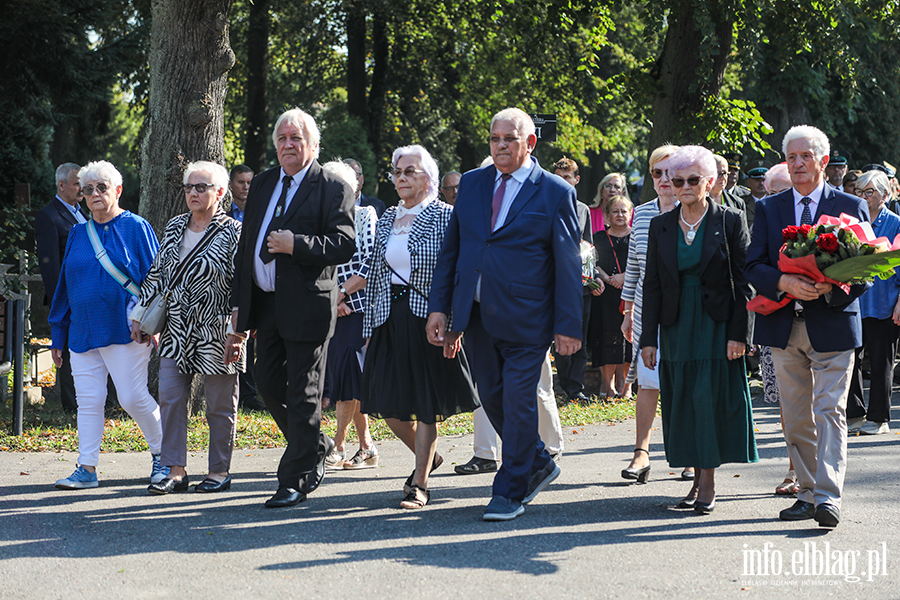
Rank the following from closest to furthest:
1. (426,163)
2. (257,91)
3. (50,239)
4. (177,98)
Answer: (426,163) → (50,239) → (177,98) → (257,91)

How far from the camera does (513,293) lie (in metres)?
5.58

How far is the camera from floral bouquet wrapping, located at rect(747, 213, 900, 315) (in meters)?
5.10

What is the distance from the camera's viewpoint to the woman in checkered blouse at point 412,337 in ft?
19.8

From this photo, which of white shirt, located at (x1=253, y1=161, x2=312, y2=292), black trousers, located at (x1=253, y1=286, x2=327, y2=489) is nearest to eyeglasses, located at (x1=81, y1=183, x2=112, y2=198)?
white shirt, located at (x1=253, y1=161, x2=312, y2=292)

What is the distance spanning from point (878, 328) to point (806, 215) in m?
4.26

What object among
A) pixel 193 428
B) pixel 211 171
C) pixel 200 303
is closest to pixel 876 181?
pixel 211 171

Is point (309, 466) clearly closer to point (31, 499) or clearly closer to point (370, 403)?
point (370, 403)

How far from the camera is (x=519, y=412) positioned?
18.4ft

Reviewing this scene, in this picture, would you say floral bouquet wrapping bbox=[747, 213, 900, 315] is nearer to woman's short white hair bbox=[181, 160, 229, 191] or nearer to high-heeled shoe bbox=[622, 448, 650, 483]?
high-heeled shoe bbox=[622, 448, 650, 483]

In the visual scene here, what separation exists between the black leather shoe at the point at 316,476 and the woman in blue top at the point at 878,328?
4983 millimetres

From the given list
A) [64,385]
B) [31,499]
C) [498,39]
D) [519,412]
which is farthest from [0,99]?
[519,412]

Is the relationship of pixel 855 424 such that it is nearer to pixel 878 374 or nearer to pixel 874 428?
pixel 874 428

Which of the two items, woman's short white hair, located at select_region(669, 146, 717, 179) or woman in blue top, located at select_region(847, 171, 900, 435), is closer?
woman's short white hair, located at select_region(669, 146, 717, 179)

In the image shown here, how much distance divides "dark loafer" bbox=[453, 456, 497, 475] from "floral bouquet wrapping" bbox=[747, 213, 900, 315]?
2.75 metres
